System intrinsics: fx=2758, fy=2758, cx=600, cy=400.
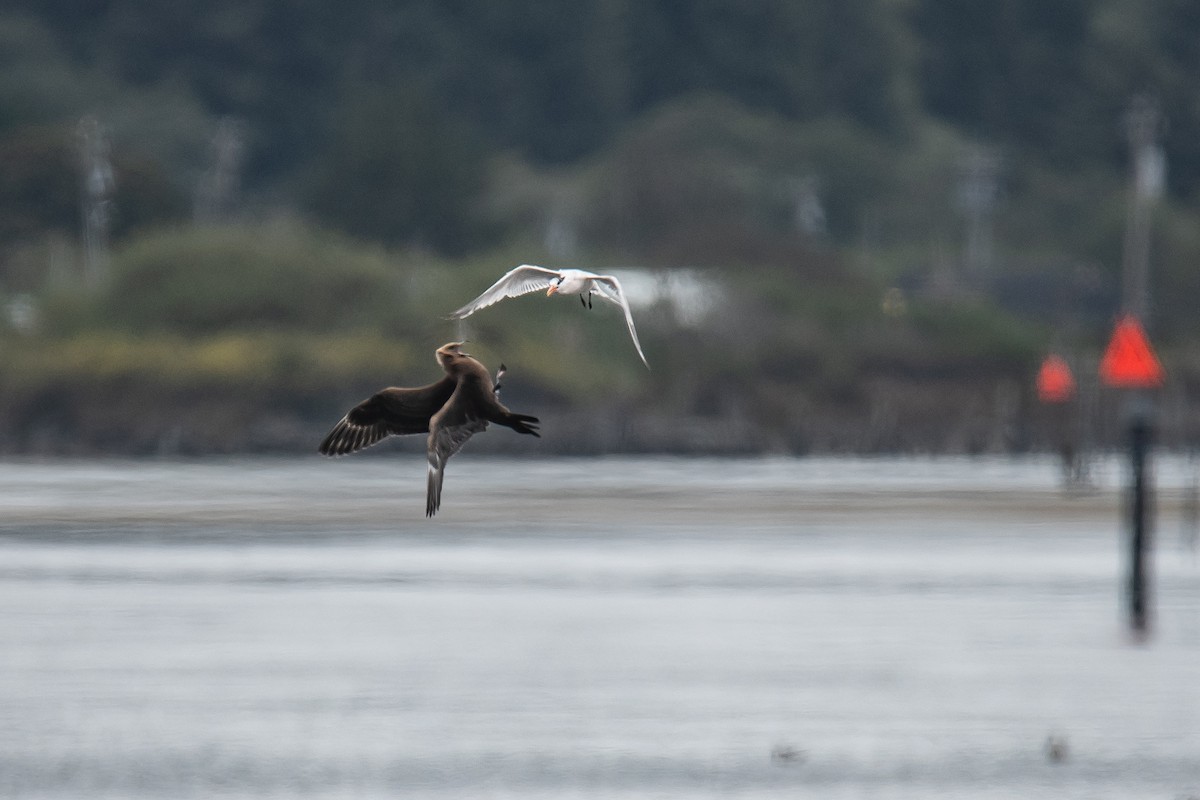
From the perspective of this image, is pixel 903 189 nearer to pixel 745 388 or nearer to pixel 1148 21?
pixel 1148 21

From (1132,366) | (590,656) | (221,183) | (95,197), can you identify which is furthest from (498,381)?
(221,183)

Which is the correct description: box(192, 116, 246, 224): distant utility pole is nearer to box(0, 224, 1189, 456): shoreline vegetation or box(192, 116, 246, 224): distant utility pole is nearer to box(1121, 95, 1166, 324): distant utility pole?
box(0, 224, 1189, 456): shoreline vegetation

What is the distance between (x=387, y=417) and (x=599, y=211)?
478 feet

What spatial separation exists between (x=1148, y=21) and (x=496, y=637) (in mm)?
141457

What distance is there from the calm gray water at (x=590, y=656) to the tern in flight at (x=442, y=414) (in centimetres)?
1500

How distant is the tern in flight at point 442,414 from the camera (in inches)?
469

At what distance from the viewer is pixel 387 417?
41.4 ft

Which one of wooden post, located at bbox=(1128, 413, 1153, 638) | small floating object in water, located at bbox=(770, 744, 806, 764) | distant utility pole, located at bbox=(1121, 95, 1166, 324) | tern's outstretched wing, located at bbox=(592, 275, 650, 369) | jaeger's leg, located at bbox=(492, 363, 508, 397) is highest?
distant utility pole, located at bbox=(1121, 95, 1166, 324)

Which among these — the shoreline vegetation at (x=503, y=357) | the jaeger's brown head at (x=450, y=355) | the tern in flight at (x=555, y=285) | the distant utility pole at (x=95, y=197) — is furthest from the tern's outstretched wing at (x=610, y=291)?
the distant utility pole at (x=95, y=197)

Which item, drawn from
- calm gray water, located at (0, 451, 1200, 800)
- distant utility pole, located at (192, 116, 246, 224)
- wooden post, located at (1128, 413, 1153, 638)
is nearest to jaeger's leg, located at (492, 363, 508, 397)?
calm gray water, located at (0, 451, 1200, 800)

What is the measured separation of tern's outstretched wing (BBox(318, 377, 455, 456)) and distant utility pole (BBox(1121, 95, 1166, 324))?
77.7 metres

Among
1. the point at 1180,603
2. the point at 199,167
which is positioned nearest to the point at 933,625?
the point at 1180,603

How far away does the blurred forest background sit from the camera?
4840 inches

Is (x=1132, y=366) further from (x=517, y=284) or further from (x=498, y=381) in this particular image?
(x=498, y=381)
